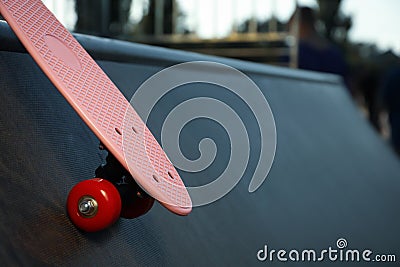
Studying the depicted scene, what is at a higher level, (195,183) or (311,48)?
(195,183)

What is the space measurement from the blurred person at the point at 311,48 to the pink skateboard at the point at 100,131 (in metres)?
4.63

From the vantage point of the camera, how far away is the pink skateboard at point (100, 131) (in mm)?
956

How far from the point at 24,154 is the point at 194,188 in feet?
1.65

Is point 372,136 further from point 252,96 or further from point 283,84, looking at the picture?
point 252,96

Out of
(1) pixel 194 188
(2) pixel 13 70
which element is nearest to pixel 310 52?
(1) pixel 194 188

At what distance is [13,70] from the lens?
1097 millimetres

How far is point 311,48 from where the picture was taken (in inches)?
221
